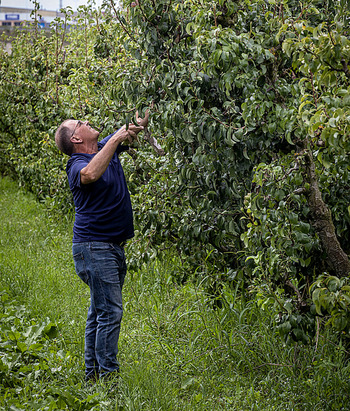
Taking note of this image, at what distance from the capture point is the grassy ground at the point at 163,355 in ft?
13.3

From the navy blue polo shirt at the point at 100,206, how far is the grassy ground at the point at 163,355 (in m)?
1.05

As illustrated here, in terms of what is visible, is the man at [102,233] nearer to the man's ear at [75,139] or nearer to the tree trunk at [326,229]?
the man's ear at [75,139]

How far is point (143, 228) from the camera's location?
16.5 ft

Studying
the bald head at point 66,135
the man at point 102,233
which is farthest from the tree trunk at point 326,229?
the bald head at point 66,135

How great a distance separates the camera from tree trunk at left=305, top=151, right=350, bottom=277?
3906mm

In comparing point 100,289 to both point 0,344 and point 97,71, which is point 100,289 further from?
point 97,71

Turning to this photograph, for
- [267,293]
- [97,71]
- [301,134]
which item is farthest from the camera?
[97,71]

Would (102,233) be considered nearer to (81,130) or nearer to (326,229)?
(81,130)

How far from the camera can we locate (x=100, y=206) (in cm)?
412

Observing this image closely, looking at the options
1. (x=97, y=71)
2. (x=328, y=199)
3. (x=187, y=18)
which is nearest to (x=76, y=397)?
(x=328, y=199)

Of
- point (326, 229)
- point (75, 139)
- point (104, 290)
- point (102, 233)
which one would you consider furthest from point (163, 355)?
point (75, 139)

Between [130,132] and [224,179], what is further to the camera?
[224,179]

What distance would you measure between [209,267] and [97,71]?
2.32 m

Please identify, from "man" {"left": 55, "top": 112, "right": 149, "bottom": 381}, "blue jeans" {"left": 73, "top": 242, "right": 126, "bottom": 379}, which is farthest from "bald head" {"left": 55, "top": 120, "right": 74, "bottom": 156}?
"blue jeans" {"left": 73, "top": 242, "right": 126, "bottom": 379}
